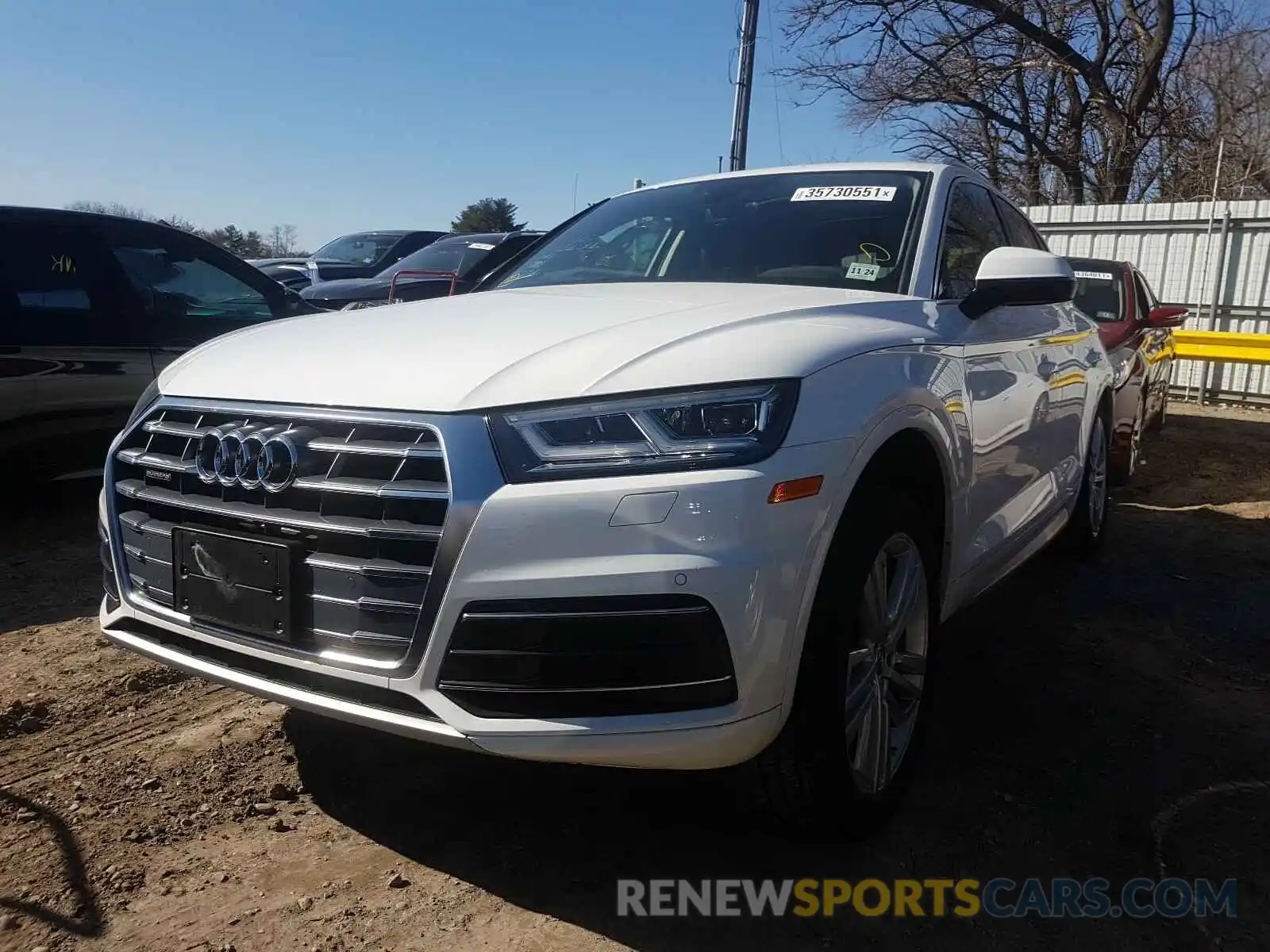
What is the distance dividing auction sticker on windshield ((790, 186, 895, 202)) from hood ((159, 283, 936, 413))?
53cm

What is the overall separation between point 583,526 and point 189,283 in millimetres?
4318

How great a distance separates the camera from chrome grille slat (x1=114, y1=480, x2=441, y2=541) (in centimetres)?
185

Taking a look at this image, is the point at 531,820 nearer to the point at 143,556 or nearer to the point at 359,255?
the point at 143,556

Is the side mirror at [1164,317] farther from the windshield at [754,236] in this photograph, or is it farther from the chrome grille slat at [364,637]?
the chrome grille slat at [364,637]

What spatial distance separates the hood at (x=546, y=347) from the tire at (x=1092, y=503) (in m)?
2.50

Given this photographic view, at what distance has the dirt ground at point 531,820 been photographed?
2.03 m

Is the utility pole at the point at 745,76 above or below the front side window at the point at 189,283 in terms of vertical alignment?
above

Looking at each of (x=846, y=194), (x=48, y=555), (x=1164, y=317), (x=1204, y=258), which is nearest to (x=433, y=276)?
(x=48, y=555)

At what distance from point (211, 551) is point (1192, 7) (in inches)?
941

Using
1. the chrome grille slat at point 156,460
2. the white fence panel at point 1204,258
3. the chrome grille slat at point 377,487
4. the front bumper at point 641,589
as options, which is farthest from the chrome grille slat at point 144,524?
the white fence panel at point 1204,258

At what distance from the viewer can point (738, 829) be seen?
239 cm

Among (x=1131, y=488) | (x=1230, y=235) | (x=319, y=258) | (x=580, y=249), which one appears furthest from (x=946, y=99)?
(x=580, y=249)

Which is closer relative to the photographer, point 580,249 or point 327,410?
point 327,410

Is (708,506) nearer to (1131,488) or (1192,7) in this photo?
(1131,488)
